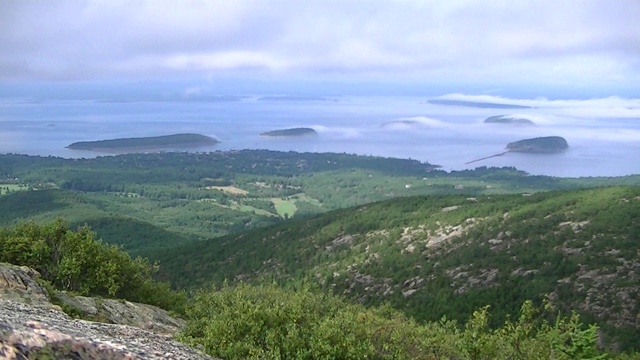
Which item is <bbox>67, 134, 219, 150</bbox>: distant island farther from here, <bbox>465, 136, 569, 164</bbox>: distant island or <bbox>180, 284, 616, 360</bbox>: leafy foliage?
<bbox>180, 284, 616, 360</bbox>: leafy foliage

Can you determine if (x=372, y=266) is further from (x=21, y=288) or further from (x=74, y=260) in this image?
(x=21, y=288)

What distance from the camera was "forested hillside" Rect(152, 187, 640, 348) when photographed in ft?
110

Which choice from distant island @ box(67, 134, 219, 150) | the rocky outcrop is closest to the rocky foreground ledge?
the rocky outcrop

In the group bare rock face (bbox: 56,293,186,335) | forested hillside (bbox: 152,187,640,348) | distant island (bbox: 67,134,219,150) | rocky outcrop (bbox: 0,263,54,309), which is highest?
distant island (bbox: 67,134,219,150)

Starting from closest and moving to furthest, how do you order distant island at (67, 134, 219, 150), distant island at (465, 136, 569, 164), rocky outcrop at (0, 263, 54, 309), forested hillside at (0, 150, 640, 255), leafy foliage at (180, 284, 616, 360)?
1. leafy foliage at (180, 284, 616, 360)
2. rocky outcrop at (0, 263, 54, 309)
3. forested hillside at (0, 150, 640, 255)
4. distant island at (67, 134, 219, 150)
5. distant island at (465, 136, 569, 164)

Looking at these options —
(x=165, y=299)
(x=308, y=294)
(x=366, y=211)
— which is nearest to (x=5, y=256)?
(x=165, y=299)

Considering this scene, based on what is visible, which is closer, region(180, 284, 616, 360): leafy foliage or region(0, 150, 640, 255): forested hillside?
region(180, 284, 616, 360): leafy foliage

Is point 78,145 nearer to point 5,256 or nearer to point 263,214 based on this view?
point 263,214

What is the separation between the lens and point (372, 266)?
146 ft

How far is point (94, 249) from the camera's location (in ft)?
61.1

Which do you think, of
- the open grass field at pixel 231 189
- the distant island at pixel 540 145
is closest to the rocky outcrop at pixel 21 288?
the open grass field at pixel 231 189

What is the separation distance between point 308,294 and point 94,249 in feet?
27.1

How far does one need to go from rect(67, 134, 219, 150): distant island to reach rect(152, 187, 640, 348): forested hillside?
132 meters

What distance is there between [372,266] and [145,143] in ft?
517
